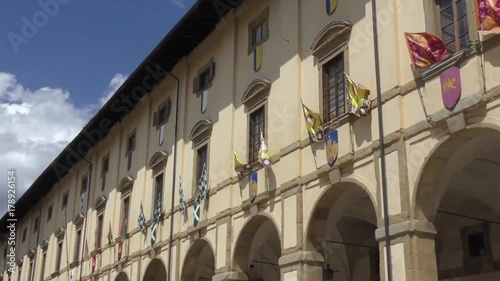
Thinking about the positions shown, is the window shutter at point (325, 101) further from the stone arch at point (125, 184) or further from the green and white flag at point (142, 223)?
the stone arch at point (125, 184)

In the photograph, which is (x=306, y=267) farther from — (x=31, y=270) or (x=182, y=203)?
(x=31, y=270)

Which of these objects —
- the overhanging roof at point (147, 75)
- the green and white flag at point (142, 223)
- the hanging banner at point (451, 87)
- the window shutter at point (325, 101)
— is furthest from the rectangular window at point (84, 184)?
the hanging banner at point (451, 87)

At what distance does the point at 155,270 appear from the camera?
2225 cm

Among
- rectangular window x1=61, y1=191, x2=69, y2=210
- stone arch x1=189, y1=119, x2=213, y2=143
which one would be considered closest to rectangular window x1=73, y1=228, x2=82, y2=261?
rectangular window x1=61, y1=191, x2=69, y2=210

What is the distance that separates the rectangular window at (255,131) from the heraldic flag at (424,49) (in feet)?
18.6

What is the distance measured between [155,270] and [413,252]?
12097mm

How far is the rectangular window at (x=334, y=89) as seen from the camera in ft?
48.2

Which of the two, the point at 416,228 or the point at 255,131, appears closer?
the point at 416,228

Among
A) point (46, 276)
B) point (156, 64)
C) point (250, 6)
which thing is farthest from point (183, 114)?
point (46, 276)

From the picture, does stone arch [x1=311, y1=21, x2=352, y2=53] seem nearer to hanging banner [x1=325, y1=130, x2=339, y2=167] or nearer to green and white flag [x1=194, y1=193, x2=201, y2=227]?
hanging banner [x1=325, y1=130, x2=339, y2=167]

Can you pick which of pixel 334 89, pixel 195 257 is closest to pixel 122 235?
pixel 195 257

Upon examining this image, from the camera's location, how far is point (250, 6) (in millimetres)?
18969

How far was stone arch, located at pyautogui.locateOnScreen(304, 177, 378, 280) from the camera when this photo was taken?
1445cm

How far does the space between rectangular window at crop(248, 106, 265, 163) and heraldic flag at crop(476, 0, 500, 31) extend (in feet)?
23.4
